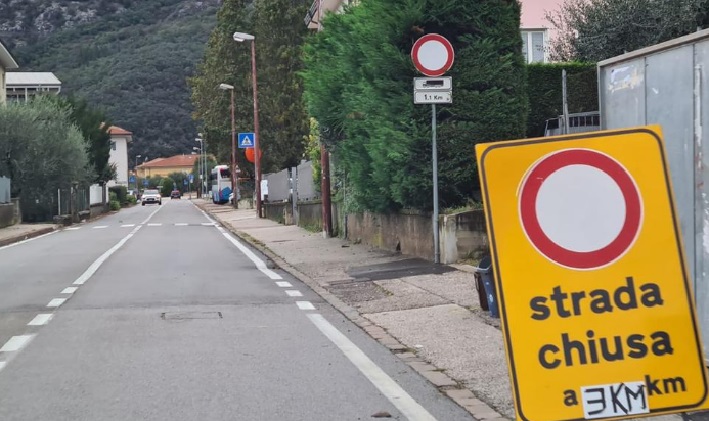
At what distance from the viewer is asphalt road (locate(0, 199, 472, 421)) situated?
603 centimetres

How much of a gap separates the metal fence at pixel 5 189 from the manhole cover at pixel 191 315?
29.1m

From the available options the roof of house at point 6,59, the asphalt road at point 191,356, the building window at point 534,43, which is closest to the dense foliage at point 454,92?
the asphalt road at point 191,356

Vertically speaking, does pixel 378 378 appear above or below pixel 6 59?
below

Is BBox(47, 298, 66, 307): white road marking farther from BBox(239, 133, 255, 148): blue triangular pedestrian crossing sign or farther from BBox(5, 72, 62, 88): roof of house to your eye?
BBox(5, 72, 62, 88): roof of house

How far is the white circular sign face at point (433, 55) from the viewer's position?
539 inches

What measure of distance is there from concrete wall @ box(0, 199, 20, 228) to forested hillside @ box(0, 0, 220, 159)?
297 feet

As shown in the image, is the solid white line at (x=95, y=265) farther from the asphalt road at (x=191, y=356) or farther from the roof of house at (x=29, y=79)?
the roof of house at (x=29, y=79)

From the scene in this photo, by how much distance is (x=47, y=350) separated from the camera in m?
8.22

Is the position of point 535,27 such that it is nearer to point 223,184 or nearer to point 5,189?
point 5,189

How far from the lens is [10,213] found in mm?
38469

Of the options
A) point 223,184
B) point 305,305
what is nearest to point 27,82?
point 223,184

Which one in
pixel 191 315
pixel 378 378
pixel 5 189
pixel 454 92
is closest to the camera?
pixel 378 378

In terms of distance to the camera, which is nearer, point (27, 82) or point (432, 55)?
point (432, 55)

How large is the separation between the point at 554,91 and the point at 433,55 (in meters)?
7.07
